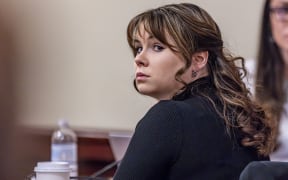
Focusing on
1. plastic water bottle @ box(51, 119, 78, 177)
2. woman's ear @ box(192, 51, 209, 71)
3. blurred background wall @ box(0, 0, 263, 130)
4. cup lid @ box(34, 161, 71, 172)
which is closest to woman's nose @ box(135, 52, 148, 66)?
woman's ear @ box(192, 51, 209, 71)

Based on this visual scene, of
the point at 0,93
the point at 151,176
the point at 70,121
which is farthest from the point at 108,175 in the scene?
the point at 151,176

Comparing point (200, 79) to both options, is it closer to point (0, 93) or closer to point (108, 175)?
point (108, 175)

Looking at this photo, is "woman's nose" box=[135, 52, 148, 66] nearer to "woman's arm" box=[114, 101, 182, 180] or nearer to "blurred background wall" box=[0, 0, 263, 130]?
"woman's arm" box=[114, 101, 182, 180]

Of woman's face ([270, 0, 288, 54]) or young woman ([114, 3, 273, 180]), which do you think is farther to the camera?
young woman ([114, 3, 273, 180])

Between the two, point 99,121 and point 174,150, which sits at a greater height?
point 174,150

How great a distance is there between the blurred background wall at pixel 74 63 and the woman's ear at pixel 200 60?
1353 millimetres

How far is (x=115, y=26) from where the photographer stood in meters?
2.95

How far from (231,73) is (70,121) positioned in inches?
69.6

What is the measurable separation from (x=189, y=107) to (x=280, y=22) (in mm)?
821

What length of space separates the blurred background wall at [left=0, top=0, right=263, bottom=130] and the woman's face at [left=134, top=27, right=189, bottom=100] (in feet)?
4.36

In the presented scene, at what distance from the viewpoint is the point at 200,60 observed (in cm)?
142

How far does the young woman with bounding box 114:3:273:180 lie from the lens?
123cm

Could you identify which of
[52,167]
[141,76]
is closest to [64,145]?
[52,167]

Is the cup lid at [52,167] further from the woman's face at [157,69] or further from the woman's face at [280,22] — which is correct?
the woman's face at [280,22]
